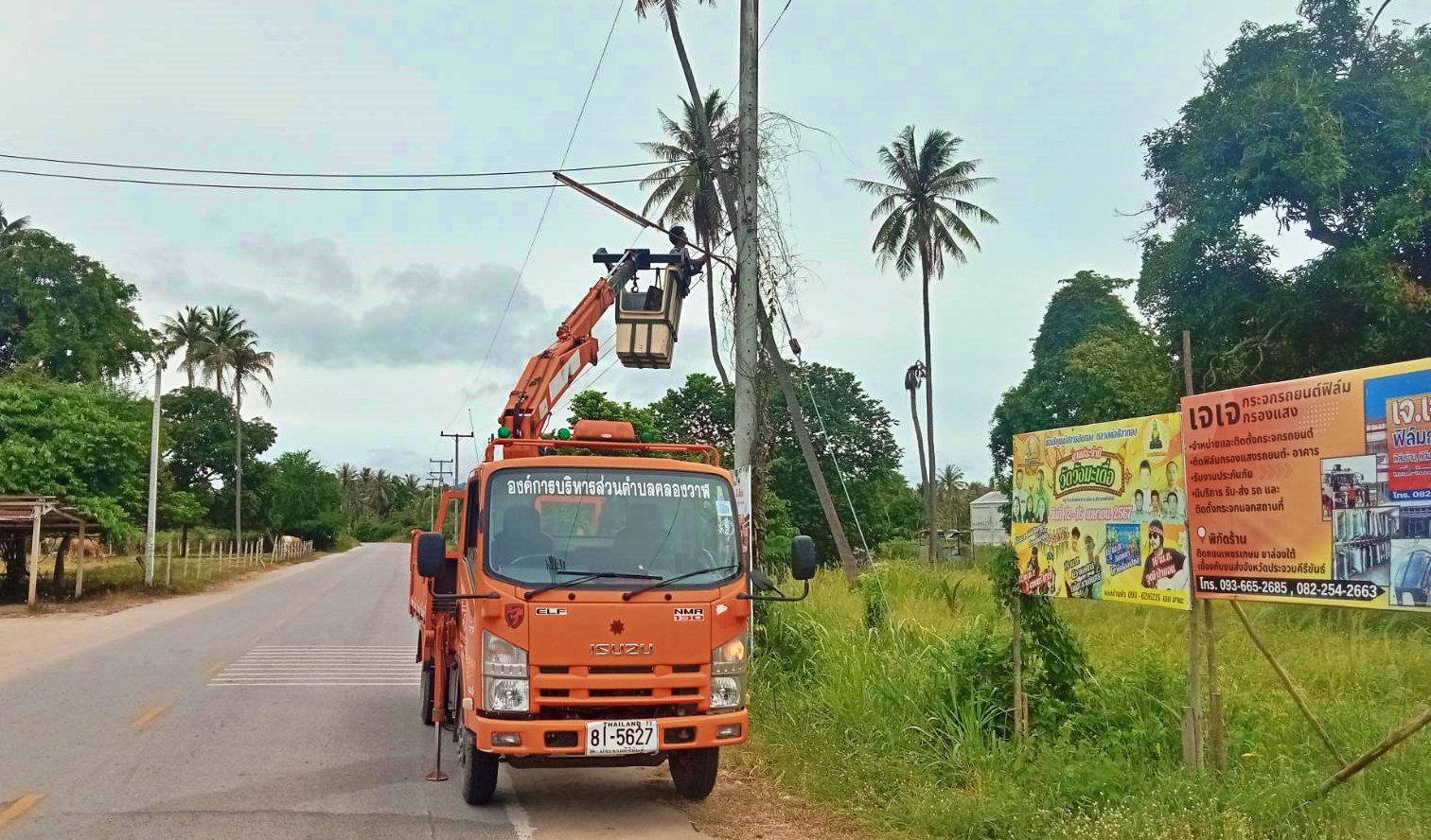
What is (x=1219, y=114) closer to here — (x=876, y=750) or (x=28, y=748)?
(x=876, y=750)

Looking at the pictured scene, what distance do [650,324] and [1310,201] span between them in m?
11.7

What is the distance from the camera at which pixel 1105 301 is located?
132 ft

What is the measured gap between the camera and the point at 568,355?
11.3m

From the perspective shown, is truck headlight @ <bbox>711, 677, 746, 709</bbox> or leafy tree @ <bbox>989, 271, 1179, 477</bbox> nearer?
truck headlight @ <bbox>711, 677, 746, 709</bbox>

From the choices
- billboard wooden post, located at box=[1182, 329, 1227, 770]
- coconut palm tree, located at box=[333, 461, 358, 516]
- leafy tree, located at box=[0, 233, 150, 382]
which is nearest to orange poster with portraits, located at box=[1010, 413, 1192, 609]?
billboard wooden post, located at box=[1182, 329, 1227, 770]

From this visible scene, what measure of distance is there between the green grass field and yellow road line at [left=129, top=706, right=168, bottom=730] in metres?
5.51

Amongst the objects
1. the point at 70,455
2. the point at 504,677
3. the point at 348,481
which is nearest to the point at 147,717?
the point at 504,677

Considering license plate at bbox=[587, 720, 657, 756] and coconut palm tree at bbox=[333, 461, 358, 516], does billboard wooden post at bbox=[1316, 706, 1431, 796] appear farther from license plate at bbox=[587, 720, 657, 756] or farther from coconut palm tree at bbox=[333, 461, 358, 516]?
coconut palm tree at bbox=[333, 461, 358, 516]

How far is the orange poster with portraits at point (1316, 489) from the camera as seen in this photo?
15.7 feet

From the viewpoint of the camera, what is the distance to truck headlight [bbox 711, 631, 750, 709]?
6.70 m

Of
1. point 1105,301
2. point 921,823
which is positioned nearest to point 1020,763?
point 921,823

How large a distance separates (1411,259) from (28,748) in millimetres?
18059

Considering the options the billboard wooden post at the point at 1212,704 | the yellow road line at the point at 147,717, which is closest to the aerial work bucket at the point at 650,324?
the yellow road line at the point at 147,717

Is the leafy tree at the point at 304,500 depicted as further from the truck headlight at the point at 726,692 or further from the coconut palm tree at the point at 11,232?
the truck headlight at the point at 726,692
